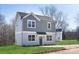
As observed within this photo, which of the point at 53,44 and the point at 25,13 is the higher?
the point at 25,13

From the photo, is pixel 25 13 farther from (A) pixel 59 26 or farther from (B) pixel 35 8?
(A) pixel 59 26

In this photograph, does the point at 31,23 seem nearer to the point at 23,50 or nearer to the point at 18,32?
the point at 18,32

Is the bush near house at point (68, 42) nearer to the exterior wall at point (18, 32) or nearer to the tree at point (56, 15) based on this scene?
the tree at point (56, 15)

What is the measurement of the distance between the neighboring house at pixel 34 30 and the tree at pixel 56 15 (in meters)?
0.06

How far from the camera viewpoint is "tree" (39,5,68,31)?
5.96m

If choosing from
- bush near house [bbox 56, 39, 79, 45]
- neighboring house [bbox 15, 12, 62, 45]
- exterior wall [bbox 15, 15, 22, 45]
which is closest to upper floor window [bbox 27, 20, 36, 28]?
neighboring house [bbox 15, 12, 62, 45]

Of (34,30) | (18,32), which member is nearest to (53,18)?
(34,30)

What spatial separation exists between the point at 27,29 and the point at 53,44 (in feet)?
1.48

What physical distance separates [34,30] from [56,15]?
400 mm

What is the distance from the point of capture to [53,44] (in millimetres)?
6016

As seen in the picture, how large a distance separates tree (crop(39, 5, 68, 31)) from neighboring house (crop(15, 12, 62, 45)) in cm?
6

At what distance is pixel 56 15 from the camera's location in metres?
6.00

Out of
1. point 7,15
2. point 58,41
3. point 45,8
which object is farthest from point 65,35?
point 7,15

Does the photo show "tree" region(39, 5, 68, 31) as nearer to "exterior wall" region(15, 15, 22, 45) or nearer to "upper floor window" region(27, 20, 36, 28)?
"upper floor window" region(27, 20, 36, 28)
